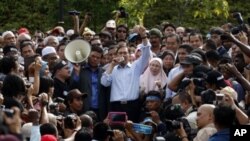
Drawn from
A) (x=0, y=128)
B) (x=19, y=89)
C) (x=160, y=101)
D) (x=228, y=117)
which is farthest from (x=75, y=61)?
(x=0, y=128)

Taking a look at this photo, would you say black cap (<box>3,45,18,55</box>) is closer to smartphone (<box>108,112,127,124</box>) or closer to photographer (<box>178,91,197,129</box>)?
smartphone (<box>108,112,127,124</box>)

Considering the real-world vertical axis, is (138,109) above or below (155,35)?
below

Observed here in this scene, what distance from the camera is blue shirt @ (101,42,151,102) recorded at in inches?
626

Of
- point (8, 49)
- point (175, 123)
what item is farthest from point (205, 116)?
point (8, 49)

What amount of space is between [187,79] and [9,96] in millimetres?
2899

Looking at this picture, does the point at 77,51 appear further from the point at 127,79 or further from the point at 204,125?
the point at 204,125

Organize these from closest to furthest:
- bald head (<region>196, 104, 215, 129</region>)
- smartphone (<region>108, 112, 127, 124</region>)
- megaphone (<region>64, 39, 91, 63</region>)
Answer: bald head (<region>196, 104, 215, 129</region>)
smartphone (<region>108, 112, 127, 124</region>)
megaphone (<region>64, 39, 91, 63</region>)

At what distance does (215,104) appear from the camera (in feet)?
39.2

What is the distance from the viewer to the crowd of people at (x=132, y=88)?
38.0ft

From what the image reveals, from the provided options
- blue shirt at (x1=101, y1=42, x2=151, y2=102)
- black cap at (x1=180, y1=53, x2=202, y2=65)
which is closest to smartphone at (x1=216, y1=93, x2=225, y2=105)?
black cap at (x1=180, y1=53, x2=202, y2=65)

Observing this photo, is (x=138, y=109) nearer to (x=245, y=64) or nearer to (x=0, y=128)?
(x=245, y=64)

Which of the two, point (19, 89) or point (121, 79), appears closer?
point (19, 89)

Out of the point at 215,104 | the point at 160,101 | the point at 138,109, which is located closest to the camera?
the point at 215,104

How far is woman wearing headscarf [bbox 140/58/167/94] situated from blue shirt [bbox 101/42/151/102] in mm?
137
